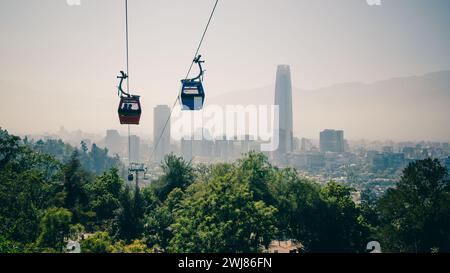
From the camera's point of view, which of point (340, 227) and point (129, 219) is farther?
point (340, 227)

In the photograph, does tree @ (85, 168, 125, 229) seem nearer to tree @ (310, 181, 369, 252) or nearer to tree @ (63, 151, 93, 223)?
tree @ (63, 151, 93, 223)

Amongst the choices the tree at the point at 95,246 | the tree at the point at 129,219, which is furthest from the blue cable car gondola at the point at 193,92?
the tree at the point at 129,219

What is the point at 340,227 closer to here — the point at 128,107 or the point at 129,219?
the point at 129,219

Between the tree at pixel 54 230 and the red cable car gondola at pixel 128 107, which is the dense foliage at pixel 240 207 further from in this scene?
the red cable car gondola at pixel 128 107

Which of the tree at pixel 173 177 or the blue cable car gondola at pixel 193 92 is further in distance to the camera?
the tree at pixel 173 177

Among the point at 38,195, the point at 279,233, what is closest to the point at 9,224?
the point at 38,195

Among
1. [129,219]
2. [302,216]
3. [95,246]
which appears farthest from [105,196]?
[302,216]

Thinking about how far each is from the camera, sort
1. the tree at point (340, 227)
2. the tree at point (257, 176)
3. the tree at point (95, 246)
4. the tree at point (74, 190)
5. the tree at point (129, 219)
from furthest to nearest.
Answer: the tree at point (74, 190) < the tree at point (257, 176) < the tree at point (340, 227) < the tree at point (129, 219) < the tree at point (95, 246)

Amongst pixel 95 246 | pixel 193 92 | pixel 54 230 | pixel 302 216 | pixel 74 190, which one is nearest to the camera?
pixel 193 92

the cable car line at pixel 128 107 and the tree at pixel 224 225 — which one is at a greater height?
the cable car line at pixel 128 107

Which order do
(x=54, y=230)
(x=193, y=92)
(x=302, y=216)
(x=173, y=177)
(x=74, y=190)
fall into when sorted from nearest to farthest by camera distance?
(x=193, y=92) < (x=54, y=230) < (x=302, y=216) < (x=74, y=190) < (x=173, y=177)
